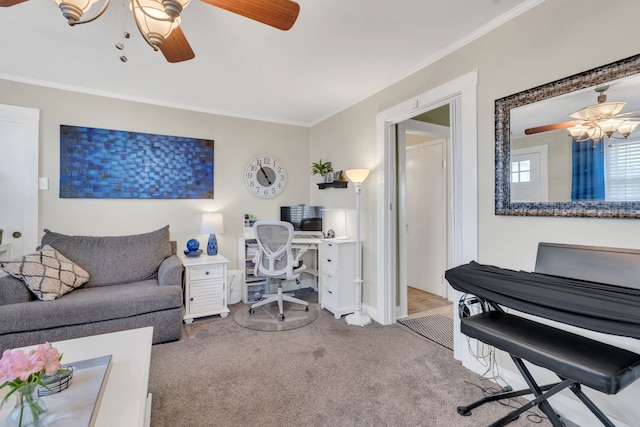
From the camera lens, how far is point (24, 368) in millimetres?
928

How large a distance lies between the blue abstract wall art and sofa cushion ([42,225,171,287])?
20.9 inches

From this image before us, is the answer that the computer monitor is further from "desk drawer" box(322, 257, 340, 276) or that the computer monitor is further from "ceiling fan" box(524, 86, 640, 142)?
"ceiling fan" box(524, 86, 640, 142)

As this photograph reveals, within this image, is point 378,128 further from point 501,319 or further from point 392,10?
point 501,319

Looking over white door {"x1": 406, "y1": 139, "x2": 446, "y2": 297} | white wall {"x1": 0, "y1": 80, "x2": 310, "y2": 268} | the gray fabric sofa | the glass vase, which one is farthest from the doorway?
the glass vase

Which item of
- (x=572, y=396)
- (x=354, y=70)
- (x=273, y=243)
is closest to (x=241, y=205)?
(x=273, y=243)

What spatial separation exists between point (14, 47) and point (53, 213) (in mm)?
1527

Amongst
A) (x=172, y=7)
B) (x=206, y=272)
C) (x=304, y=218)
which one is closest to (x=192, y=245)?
(x=206, y=272)

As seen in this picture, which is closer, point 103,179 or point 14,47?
point 14,47

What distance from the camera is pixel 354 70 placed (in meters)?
2.69

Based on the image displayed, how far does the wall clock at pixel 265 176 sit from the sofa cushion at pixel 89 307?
5.89ft

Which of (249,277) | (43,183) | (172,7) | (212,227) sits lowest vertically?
(249,277)

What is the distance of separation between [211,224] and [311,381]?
7.06ft

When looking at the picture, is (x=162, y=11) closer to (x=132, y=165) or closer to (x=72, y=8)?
(x=72, y=8)

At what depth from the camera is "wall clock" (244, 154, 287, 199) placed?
13.2 feet
